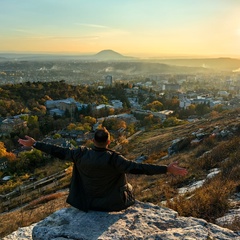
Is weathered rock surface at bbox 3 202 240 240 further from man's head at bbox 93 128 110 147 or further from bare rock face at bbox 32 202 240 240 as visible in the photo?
man's head at bbox 93 128 110 147

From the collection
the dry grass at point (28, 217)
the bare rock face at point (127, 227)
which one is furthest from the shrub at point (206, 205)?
the dry grass at point (28, 217)

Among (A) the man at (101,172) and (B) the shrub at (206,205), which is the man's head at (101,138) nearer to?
(A) the man at (101,172)

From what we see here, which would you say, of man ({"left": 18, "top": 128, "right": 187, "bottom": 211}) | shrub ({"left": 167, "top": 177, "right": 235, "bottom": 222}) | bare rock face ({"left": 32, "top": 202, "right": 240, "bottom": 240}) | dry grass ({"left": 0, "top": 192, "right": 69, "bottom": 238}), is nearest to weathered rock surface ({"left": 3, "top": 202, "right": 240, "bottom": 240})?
Answer: bare rock face ({"left": 32, "top": 202, "right": 240, "bottom": 240})

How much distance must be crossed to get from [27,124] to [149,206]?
33164 mm

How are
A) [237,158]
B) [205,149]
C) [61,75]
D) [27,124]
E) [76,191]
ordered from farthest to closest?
[61,75], [27,124], [205,149], [237,158], [76,191]

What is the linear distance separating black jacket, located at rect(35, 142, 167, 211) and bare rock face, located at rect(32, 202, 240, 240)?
107mm

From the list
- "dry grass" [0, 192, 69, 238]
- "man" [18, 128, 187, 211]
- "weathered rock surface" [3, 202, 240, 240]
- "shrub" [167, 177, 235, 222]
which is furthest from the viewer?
"dry grass" [0, 192, 69, 238]

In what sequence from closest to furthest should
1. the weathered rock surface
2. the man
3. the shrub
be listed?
the weathered rock surface
the man
the shrub

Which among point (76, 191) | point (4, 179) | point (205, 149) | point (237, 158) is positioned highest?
point (76, 191)

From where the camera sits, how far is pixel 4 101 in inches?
1657

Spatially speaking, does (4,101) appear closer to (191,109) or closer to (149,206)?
(191,109)

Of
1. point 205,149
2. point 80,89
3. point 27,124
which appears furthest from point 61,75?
point 205,149

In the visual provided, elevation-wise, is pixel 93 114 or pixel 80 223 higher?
pixel 80 223

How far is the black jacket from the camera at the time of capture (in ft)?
9.07
